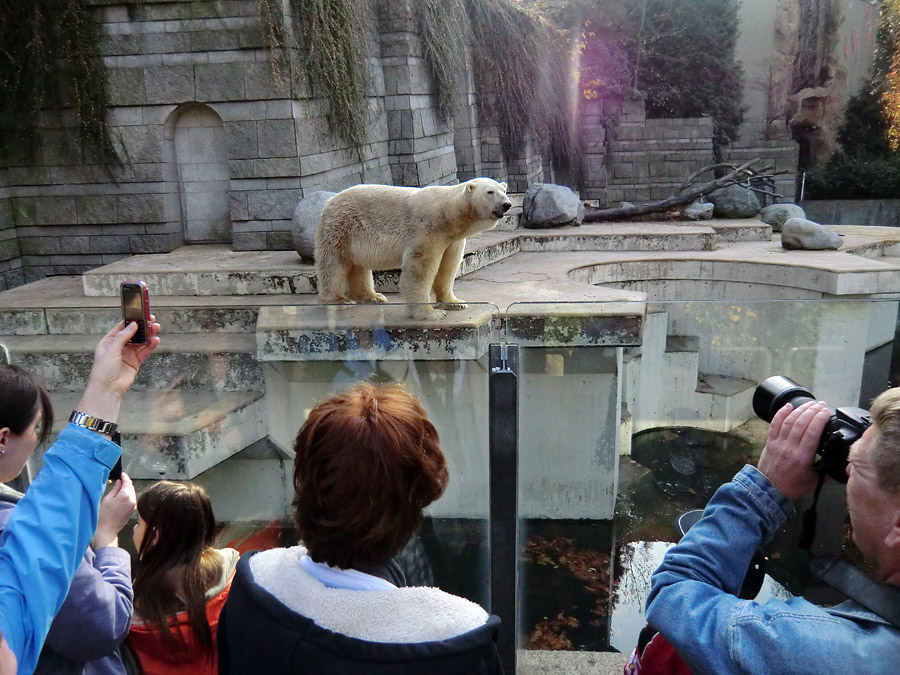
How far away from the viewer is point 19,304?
5047mm

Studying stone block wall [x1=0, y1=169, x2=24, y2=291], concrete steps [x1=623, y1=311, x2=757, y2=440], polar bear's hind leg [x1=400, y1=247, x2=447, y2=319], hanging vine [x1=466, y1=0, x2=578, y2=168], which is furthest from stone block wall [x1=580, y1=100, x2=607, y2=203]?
concrete steps [x1=623, y1=311, x2=757, y2=440]

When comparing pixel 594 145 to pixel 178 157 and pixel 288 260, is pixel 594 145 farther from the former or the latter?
pixel 288 260

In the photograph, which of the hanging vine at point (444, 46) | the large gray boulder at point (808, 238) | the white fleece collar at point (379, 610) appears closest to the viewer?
the white fleece collar at point (379, 610)

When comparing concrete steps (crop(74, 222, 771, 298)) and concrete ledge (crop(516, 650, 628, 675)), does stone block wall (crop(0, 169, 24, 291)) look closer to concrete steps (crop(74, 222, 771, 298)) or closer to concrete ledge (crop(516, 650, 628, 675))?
concrete steps (crop(74, 222, 771, 298))

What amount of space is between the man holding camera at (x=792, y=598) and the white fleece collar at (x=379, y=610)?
0.97 feet

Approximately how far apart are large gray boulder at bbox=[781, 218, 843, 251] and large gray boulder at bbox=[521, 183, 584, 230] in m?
2.34

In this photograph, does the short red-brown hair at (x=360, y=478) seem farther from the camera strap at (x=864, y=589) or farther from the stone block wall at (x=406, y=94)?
the stone block wall at (x=406, y=94)

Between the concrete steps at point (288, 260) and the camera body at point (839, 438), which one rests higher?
the camera body at point (839, 438)

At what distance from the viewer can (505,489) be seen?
2.10 meters

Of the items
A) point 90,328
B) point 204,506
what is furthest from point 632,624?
point 90,328

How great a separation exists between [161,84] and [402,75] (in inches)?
102

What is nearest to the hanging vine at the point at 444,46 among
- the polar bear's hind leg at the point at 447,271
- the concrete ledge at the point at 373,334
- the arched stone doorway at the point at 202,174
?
the arched stone doorway at the point at 202,174

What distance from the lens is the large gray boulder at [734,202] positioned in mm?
9586

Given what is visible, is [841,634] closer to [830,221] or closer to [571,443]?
[571,443]
